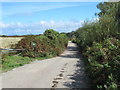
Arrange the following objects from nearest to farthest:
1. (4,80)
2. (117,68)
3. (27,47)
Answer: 1. (117,68)
2. (4,80)
3. (27,47)

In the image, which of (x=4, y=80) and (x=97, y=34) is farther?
(x=97, y=34)

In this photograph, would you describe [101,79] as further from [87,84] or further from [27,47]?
[27,47]

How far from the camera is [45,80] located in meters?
8.34

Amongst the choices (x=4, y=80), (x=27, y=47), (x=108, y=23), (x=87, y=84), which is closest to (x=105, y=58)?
(x=87, y=84)

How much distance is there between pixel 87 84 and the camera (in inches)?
295

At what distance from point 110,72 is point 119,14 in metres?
6.68

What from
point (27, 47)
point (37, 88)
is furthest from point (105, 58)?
point (27, 47)

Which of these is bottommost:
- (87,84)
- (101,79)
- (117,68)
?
(87,84)

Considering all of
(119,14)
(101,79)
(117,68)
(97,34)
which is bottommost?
(101,79)

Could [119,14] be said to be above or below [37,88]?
above

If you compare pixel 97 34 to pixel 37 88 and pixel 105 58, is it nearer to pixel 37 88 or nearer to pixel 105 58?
pixel 105 58

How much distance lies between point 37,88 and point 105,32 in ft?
27.8

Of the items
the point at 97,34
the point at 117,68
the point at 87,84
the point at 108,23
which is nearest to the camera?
the point at 117,68

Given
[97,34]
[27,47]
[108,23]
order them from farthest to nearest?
1. [27,47]
2. [97,34]
3. [108,23]
